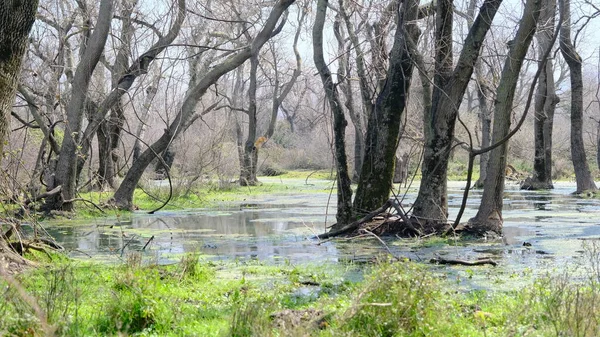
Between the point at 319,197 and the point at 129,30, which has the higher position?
the point at 129,30

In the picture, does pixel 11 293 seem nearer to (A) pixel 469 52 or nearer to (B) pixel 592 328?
(B) pixel 592 328

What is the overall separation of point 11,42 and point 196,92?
11135 millimetres

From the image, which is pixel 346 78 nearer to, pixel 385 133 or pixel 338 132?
pixel 385 133

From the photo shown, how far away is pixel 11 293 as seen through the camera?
16.2 ft

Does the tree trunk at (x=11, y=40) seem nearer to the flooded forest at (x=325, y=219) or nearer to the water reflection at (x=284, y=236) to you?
the flooded forest at (x=325, y=219)

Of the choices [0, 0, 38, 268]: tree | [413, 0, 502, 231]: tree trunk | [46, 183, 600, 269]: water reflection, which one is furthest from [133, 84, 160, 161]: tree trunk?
[413, 0, 502, 231]: tree trunk

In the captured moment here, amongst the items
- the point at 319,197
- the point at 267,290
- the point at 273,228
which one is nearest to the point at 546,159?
the point at 319,197

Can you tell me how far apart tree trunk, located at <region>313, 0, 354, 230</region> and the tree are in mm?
7183

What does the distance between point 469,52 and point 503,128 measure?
1418 mm

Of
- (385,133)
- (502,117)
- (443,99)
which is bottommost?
(385,133)

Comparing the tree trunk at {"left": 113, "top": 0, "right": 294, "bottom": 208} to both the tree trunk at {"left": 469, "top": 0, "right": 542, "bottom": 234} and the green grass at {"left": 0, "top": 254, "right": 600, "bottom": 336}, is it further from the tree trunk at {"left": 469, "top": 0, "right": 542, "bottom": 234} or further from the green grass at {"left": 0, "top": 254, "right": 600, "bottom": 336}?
the green grass at {"left": 0, "top": 254, "right": 600, "bottom": 336}

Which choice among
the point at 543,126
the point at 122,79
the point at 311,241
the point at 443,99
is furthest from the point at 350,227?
the point at 543,126

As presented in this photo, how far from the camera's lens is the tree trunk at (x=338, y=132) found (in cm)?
1359

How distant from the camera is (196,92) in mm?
17797
